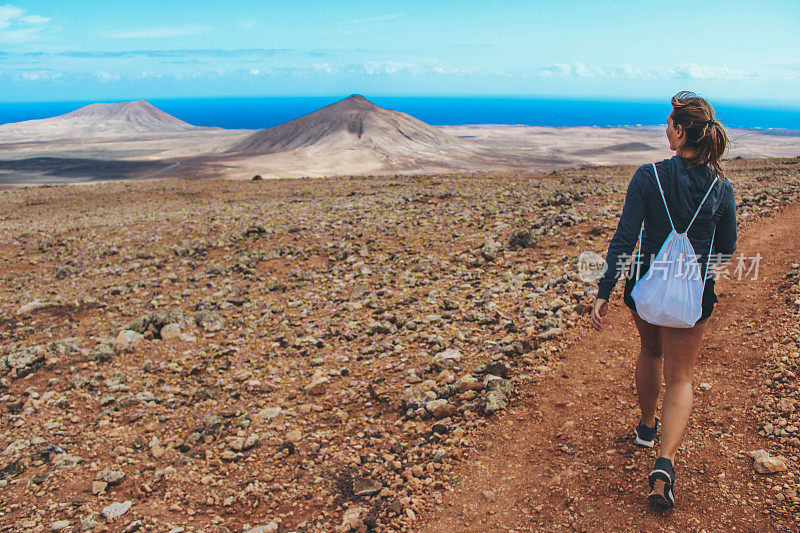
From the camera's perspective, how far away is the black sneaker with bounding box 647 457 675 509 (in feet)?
11.2

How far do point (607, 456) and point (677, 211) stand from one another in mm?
1957

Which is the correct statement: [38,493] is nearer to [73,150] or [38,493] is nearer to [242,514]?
[242,514]

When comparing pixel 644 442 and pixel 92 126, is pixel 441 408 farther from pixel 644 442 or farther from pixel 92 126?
pixel 92 126

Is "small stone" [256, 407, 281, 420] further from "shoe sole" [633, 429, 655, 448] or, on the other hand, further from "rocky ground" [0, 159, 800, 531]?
"shoe sole" [633, 429, 655, 448]

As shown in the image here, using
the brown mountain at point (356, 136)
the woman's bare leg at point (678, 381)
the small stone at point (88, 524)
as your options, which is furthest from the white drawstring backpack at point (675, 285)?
the brown mountain at point (356, 136)

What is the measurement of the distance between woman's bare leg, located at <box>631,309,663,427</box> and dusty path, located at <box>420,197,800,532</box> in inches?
13.2

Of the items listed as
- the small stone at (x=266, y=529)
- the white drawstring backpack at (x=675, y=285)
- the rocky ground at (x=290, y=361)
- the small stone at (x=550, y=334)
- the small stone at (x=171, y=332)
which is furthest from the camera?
the small stone at (x=171, y=332)

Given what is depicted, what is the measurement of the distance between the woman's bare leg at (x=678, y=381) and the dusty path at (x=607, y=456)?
41 cm

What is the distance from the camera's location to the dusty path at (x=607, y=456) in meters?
3.48

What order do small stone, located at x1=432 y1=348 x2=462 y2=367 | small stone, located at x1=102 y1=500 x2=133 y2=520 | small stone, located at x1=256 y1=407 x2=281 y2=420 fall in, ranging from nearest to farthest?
small stone, located at x1=102 y1=500 x2=133 y2=520, small stone, located at x1=256 y1=407 x2=281 y2=420, small stone, located at x1=432 y1=348 x2=462 y2=367

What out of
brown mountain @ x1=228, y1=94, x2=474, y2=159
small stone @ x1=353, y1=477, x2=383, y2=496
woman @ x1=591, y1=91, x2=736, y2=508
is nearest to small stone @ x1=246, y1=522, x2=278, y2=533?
small stone @ x1=353, y1=477, x2=383, y2=496

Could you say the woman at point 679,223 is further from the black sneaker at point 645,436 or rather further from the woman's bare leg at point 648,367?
the black sneaker at point 645,436

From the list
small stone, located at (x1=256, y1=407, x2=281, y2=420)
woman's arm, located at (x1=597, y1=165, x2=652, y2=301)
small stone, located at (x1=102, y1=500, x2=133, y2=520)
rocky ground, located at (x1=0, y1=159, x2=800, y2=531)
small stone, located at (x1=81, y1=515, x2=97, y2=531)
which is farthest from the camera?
small stone, located at (x1=256, y1=407, x2=281, y2=420)

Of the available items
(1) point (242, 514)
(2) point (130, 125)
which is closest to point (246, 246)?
Answer: (1) point (242, 514)
